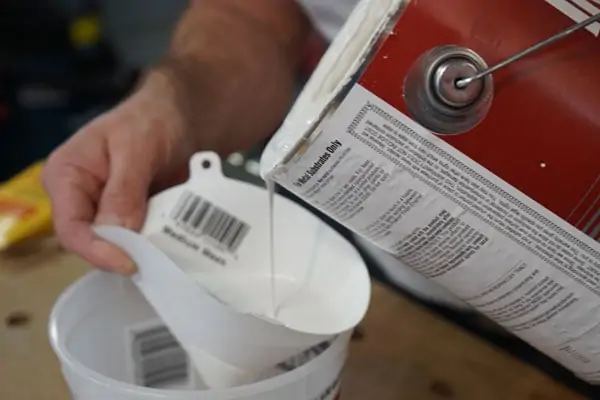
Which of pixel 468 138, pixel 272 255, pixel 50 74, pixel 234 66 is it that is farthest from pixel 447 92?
pixel 50 74

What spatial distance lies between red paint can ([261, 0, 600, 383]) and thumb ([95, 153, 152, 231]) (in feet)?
0.51

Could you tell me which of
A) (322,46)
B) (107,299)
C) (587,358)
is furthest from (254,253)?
(322,46)

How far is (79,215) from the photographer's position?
50 cm

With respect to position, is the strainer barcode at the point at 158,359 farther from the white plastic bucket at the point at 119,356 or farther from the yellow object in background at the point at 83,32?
the yellow object in background at the point at 83,32

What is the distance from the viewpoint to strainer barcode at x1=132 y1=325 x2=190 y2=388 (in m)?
0.49

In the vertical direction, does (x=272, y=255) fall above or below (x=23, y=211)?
above

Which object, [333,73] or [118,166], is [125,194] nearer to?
[118,166]

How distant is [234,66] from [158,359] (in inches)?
9.9

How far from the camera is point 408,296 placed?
562 mm

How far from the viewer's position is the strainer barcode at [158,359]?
49 cm

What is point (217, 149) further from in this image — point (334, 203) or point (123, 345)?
point (334, 203)

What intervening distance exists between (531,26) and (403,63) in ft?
0.16

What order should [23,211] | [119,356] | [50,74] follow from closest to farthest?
1. [119,356]
2. [23,211]
3. [50,74]

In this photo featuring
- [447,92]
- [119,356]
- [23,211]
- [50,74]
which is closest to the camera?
[447,92]
